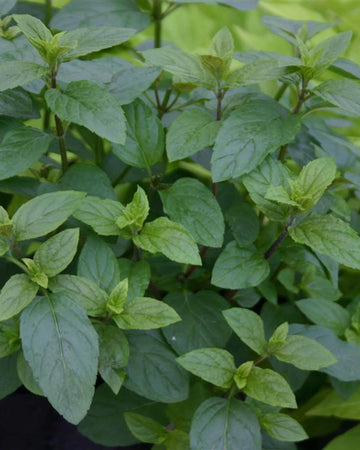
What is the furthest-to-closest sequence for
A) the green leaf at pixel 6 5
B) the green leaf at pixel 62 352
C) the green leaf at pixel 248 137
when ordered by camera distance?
the green leaf at pixel 6 5
the green leaf at pixel 248 137
the green leaf at pixel 62 352

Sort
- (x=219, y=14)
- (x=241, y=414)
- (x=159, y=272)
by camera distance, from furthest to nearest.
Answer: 1. (x=219, y=14)
2. (x=159, y=272)
3. (x=241, y=414)

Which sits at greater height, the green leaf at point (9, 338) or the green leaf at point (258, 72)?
the green leaf at point (258, 72)

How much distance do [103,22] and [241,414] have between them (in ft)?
2.04

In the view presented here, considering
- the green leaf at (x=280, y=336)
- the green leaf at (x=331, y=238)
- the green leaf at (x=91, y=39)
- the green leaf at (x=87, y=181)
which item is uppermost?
the green leaf at (x=91, y=39)

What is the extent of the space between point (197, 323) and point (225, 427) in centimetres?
15

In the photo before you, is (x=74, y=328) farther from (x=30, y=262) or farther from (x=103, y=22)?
(x=103, y=22)

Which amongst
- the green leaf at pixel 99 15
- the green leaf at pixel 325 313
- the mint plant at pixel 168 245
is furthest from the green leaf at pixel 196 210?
the green leaf at pixel 99 15

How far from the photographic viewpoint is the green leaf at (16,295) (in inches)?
24.7

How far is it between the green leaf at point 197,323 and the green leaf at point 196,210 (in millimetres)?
138

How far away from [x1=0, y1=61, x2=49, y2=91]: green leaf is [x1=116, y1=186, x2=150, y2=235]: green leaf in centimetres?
17

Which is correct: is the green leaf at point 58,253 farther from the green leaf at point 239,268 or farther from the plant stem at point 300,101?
the plant stem at point 300,101

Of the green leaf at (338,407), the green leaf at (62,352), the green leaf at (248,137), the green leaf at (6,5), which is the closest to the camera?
the green leaf at (62,352)

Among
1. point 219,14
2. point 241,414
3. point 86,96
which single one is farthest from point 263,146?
point 219,14

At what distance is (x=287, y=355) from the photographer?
73 cm
